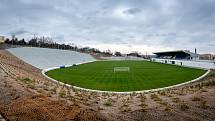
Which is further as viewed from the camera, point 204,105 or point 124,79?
point 124,79

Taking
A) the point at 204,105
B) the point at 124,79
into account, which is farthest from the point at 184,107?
the point at 124,79

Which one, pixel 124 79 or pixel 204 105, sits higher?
pixel 204 105

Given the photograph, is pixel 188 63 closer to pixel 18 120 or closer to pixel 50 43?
pixel 18 120

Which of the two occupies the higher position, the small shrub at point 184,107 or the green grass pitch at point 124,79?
the small shrub at point 184,107

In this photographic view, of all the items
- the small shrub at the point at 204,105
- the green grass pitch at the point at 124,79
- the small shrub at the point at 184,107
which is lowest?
the green grass pitch at the point at 124,79

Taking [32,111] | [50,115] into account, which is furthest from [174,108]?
[32,111]

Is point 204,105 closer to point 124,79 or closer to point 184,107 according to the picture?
point 184,107

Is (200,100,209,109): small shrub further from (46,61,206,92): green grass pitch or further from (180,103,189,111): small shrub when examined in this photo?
(46,61,206,92): green grass pitch

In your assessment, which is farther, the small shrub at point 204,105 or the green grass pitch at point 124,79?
the green grass pitch at point 124,79

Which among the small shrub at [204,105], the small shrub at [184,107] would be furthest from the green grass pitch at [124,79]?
the small shrub at [184,107]

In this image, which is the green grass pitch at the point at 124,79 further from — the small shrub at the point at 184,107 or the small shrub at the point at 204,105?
the small shrub at the point at 184,107

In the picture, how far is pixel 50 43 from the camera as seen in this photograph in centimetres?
17638

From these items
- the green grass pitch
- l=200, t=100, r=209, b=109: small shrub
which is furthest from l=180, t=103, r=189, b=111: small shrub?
the green grass pitch

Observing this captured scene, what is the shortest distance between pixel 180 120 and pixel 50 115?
463cm
